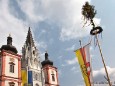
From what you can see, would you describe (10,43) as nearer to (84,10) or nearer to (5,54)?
(5,54)

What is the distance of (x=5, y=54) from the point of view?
3825 cm

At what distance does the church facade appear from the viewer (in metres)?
37.8

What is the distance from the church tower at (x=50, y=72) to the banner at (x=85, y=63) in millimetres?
30420

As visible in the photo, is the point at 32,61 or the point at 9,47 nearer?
the point at 9,47

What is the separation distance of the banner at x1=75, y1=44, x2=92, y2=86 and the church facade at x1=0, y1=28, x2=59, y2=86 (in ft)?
65.9

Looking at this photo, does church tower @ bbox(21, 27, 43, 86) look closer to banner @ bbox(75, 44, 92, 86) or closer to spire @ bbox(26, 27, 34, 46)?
spire @ bbox(26, 27, 34, 46)

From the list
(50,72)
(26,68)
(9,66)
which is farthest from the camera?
(50,72)

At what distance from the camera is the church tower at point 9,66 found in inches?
1449

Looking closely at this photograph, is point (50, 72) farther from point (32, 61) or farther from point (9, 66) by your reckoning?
point (9, 66)

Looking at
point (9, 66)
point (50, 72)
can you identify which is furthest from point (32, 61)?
point (9, 66)

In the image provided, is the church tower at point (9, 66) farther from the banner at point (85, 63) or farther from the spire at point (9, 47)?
the banner at point (85, 63)

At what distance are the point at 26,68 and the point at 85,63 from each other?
26047mm

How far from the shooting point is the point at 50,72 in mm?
52062

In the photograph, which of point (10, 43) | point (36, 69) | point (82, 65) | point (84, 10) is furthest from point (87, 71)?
point (36, 69)
